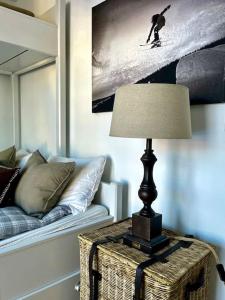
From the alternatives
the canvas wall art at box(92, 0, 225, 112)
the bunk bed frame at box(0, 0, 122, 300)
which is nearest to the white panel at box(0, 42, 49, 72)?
the bunk bed frame at box(0, 0, 122, 300)

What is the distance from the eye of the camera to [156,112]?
90cm

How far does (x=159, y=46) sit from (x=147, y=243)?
3.27 feet

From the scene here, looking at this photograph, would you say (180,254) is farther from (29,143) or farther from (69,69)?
(29,143)

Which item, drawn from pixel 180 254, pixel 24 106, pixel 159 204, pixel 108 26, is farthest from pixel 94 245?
pixel 24 106

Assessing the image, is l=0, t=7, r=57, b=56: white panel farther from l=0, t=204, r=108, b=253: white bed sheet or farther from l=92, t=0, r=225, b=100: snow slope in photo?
l=0, t=204, r=108, b=253: white bed sheet

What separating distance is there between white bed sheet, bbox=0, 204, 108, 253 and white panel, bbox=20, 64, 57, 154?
33.2 inches

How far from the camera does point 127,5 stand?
1.46 m

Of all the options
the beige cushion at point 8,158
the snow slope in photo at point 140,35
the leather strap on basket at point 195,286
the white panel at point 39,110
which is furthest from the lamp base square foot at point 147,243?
the white panel at point 39,110

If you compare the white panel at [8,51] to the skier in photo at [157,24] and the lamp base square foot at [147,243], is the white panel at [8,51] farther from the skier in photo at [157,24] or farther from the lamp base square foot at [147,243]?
the lamp base square foot at [147,243]

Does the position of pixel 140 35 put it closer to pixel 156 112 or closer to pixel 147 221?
pixel 156 112

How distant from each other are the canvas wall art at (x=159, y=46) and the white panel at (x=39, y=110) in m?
0.62

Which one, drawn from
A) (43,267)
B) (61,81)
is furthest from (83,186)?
(61,81)

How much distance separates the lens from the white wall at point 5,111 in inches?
100

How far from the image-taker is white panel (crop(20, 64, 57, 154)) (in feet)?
7.14
